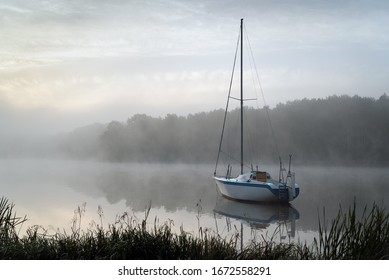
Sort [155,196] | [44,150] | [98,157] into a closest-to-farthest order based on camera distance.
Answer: [44,150] < [98,157] < [155,196]

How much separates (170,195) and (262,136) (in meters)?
4.04

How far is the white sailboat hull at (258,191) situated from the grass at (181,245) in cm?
1094

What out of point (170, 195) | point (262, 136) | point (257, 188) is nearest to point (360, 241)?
point (257, 188)

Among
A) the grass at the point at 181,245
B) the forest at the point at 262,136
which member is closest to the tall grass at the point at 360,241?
the grass at the point at 181,245

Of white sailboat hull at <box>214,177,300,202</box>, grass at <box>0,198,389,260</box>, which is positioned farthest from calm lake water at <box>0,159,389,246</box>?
grass at <box>0,198,389,260</box>

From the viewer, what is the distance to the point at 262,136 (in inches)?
682

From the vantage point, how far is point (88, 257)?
5.20 meters

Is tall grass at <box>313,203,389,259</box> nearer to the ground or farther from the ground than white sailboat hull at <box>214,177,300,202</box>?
farther from the ground

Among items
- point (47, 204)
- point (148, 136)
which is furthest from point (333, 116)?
point (47, 204)

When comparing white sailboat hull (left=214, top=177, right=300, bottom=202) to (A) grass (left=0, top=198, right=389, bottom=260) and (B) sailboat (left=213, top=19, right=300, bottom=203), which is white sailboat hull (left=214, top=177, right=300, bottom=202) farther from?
(A) grass (left=0, top=198, right=389, bottom=260)

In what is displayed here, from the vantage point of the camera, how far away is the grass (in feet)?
15.9

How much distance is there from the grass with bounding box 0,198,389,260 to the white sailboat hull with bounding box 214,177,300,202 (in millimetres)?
10942
